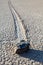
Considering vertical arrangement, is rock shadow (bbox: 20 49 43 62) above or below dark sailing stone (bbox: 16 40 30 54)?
below

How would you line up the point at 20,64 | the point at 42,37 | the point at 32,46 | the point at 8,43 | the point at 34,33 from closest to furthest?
Result: the point at 20,64 → the point at 32,46 → the point at 8,43 → the point at 42,37 → the point at 34,33

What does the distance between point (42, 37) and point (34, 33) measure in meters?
0.88

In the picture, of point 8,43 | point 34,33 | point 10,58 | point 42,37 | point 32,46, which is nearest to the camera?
point 10,58

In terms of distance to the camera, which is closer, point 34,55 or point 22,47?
point 34,55

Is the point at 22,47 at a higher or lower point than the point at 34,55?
higher

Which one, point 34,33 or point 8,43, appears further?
point 34,33

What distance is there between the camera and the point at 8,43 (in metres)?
8.68

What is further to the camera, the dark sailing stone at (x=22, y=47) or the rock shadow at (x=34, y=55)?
the dark sailing stone at (x=22, y=47)

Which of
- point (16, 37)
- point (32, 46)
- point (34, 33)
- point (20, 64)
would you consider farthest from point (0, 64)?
point (34, 33)

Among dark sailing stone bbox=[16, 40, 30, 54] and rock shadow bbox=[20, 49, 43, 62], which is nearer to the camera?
rock shadow bbox=[20, 49, 43, 62]

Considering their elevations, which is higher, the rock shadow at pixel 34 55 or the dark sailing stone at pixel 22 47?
the dark sailing stone at pixel 22 47

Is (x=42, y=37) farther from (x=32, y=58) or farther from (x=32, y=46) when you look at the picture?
(x=32, y=58)

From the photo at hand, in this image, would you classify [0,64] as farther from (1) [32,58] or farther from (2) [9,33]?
(2) [9,33]

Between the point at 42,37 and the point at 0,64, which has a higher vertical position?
the point at 42,37
